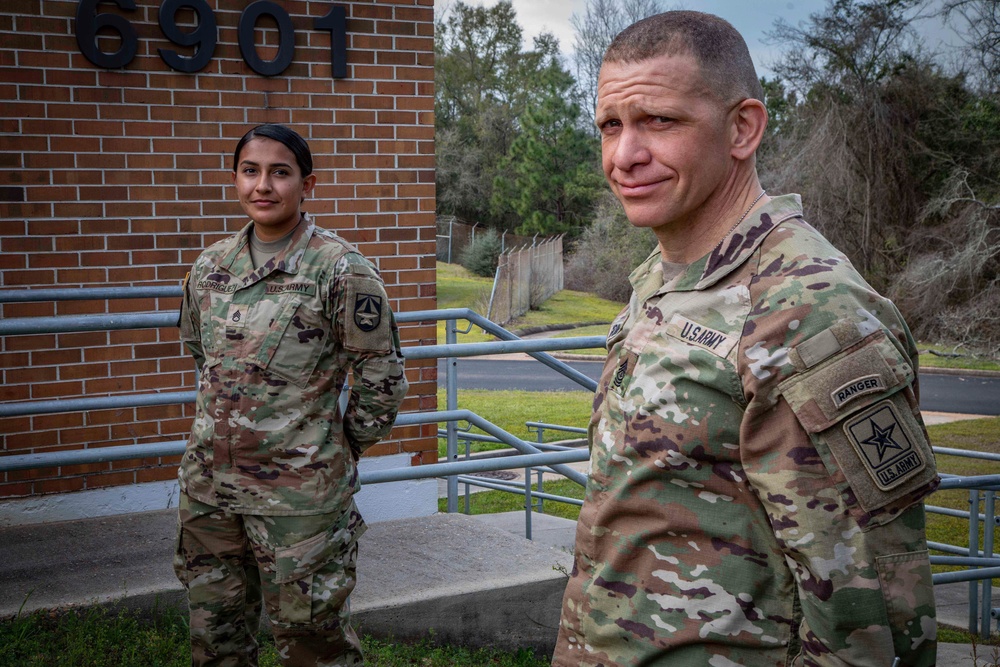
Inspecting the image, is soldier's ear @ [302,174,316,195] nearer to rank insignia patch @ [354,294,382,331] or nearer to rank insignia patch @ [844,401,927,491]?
rank insignia patch @ [354,294,382,331]

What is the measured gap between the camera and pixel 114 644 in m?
3.25

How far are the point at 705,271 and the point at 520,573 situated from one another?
267 centimetres

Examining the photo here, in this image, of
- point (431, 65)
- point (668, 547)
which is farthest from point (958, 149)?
point (668, 547)

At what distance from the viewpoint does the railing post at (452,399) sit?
4406 mm

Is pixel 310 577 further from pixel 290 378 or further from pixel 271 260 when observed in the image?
pixel 271 260

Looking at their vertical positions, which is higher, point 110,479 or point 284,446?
point 284,446

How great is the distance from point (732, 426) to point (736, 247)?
30 cm

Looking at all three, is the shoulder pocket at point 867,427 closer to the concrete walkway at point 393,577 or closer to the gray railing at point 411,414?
the gray railing at point 411,414

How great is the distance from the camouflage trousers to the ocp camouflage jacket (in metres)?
0.07

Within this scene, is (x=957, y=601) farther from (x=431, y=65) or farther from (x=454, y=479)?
(x=431, y=65)

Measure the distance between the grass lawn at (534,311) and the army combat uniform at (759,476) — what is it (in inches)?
726

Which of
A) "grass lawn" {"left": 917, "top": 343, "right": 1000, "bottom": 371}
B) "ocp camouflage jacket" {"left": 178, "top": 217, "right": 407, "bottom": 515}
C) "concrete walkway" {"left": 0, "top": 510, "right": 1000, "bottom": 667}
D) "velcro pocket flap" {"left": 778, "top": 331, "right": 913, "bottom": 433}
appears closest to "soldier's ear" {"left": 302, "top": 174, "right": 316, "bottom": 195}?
"ocp camouflage jacket" {"left": 178, "top": 217, "right": 407, "bottom": 515}

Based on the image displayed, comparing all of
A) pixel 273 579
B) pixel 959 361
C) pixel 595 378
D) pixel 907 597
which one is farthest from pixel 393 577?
pixel 959 361

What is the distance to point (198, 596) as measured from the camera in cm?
278
